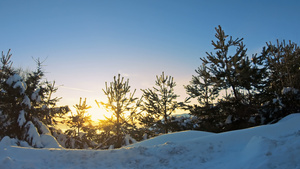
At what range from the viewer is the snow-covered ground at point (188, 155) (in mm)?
3873

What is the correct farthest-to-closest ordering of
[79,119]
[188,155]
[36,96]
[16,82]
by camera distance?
[79,119]
[36,96]
[16,82]
[188,155]

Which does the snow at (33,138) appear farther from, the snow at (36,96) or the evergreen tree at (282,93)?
the evergreen tree at (282,93)

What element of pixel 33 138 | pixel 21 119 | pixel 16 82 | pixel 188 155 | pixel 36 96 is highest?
pixel 16 82

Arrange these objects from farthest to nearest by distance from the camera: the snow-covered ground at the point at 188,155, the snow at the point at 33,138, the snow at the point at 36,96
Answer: the snow at the point at 36,96, the snow at the point at 33,138, the snow-covered ground at the point at 188,155

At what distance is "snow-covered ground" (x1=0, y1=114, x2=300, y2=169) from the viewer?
387 centimetres

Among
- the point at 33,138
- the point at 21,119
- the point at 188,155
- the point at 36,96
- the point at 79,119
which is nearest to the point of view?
the point at 188,155

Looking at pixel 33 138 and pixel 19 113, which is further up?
pixel 19 113

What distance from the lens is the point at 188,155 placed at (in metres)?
4.98

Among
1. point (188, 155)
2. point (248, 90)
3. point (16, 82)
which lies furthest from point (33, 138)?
point (248, 90)

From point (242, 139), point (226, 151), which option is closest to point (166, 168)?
point (226, 151)

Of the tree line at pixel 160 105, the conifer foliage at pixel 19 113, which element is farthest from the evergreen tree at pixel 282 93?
the conifer foliage at pixel 19 113

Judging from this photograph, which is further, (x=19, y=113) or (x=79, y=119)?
(x=79, y=119)

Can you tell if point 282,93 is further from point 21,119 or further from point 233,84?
point 21,119

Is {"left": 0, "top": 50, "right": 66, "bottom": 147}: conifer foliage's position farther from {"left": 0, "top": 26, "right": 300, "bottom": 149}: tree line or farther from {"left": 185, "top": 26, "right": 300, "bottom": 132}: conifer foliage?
{"left": 185, "top": 26, "right": 300, "bottom": 132}: conifer foliage
